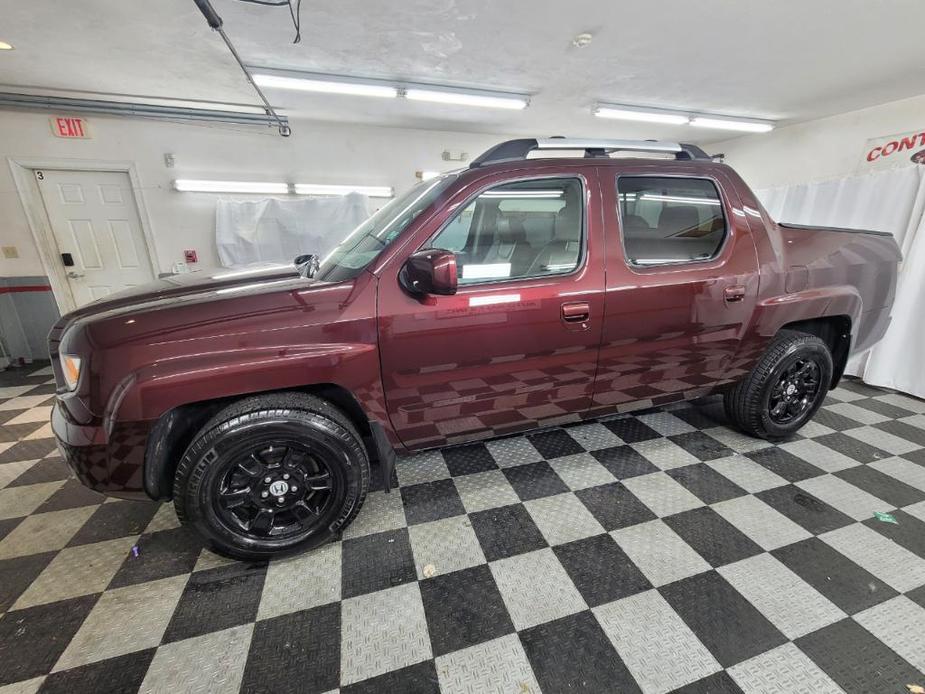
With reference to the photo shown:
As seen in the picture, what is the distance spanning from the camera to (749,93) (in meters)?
4.56

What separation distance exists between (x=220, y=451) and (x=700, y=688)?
72.6 inches

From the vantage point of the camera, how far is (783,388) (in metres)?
2.31

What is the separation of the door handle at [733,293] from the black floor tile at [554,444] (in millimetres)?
1216

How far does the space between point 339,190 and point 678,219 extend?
495 cm

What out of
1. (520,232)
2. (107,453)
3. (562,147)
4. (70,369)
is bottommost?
(107,453)

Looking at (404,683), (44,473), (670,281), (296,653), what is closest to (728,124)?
(670,281)

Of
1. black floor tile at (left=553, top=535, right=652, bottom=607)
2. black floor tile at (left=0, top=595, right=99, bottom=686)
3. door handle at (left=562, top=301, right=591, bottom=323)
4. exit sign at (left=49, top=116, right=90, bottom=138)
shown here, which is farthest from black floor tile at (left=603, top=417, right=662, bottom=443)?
exit sign at (left=49, top=116, right=90, bottom=138)

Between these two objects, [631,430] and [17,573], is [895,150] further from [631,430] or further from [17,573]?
[17,573]

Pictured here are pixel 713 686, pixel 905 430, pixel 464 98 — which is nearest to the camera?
pixel 713 686

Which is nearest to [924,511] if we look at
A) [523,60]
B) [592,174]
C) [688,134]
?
[592,174]

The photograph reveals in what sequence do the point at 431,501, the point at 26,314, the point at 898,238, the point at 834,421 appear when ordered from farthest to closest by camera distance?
the point at 26,314 → the point at 898,238 → the point at 834,421 → the point at 431,501

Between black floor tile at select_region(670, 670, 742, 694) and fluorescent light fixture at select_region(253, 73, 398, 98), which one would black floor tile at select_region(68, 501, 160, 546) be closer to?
black floor tile at select_region(670, 670, 742, 694)

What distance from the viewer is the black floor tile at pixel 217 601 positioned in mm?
1325

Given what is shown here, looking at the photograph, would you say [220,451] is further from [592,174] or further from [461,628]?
[592,174]
